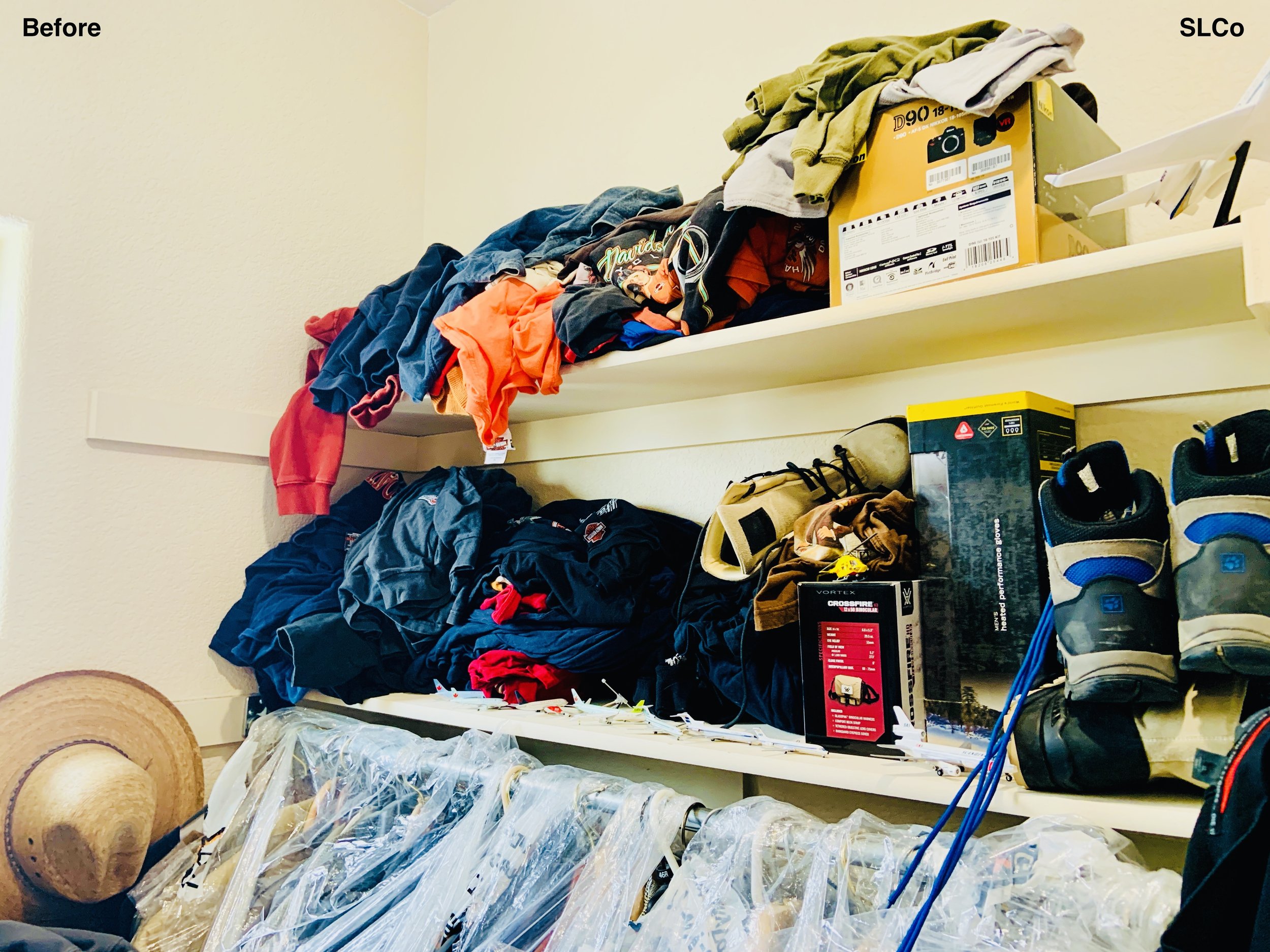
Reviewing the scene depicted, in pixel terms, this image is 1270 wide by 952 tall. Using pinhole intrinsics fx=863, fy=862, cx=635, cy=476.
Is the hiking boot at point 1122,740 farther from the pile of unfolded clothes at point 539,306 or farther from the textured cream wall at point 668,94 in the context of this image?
the pile of unfolded clothes at point 539,306

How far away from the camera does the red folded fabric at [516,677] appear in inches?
49.0

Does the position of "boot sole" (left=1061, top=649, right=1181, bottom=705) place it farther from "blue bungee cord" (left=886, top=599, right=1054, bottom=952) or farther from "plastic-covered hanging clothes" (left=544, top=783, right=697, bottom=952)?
"plastic-covered hanging clothes" (left=544, top=783, right=697, bottom=952)

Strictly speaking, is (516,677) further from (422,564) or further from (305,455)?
(305,455)

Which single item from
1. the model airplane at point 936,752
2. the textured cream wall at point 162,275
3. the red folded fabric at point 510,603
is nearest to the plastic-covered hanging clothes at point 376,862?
the red folded fabric at point 510,603

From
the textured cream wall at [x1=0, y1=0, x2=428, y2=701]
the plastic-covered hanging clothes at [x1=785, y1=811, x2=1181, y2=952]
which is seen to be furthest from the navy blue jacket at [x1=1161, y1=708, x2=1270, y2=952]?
the textured cream wall at [x1=0, y1=0, x2=428, y2=701]

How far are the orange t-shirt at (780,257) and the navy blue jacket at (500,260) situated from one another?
261 mm

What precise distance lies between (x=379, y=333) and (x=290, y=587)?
1.52 feet

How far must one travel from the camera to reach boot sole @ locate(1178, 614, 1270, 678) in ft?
2.02

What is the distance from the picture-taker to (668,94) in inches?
60.5

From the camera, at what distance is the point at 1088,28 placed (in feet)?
3.67

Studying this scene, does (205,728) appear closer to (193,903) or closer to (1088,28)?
(193,903)

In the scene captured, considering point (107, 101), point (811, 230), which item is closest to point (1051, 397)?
point (811, 230)

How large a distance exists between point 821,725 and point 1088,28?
3.12 ft

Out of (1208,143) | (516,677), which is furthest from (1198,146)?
(516,677)
